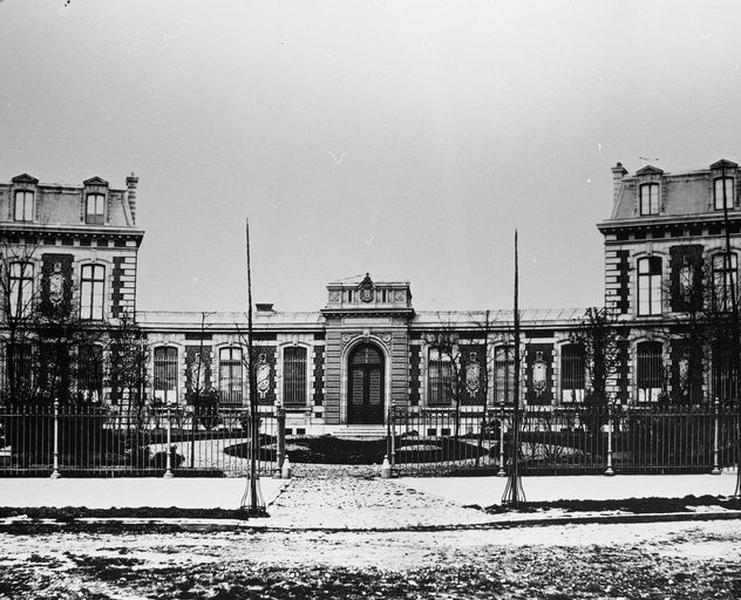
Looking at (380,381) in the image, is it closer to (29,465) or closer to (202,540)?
(29,465)

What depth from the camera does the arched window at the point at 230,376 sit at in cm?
3422

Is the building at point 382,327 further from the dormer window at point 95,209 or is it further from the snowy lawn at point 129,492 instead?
the snowy lawn at point 129,492

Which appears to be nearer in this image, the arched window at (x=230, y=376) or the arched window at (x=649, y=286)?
the arched window at (x=649, y=286)

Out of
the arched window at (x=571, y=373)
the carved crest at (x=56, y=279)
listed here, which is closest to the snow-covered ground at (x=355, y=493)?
the arched window at (x=571, y=373)

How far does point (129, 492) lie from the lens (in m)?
13.8

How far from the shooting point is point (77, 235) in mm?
32219

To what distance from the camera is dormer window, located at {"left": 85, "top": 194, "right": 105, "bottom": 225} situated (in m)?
32.4

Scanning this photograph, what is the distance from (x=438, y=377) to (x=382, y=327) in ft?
10.1

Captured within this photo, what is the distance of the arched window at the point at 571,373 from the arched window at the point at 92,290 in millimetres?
18417

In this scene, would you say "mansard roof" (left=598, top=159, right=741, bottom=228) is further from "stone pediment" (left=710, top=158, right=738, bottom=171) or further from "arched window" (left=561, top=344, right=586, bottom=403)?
"arched window" (left=561, top=344, right=586, bottom=403)

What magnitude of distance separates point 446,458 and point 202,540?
1077cm

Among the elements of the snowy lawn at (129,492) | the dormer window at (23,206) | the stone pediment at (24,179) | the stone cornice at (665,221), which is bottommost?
the snowy lawn at (129,492)

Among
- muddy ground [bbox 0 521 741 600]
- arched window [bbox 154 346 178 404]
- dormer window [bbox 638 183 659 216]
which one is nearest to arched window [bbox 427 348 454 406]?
dormer window [bbox 638 183 659 216]

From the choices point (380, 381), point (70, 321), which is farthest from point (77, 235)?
point (380, 381)
